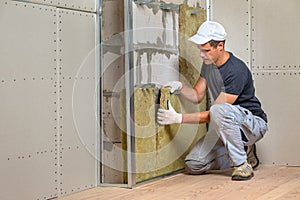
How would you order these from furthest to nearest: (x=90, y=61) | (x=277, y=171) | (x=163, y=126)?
1. (x=277, y=171)
2. (x=163, y=126)
3. (x=90, y=61)

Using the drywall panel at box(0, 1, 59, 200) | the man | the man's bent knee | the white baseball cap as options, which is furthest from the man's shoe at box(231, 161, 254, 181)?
the drywall panel at box(0, 1, 59, 200)

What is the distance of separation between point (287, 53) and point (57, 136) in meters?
2.21

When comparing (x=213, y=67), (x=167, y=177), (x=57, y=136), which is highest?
(x=213, y=67)

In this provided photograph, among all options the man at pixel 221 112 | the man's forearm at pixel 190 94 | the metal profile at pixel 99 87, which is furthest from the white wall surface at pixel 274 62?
the metal profile at pixel 99 87

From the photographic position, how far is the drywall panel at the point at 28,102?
3.11 m

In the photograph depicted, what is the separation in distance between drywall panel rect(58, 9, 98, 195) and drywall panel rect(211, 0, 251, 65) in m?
1.54

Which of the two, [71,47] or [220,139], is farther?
[220,139]

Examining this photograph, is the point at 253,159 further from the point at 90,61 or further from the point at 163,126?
the point at 90,61

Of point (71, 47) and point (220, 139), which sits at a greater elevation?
point (71, 47)

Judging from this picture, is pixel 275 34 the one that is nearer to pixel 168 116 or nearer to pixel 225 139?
pixel 225 139

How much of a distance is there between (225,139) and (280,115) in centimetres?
78

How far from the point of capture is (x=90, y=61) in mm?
3799

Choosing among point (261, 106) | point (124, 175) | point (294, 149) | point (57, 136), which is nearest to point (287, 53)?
point (261, 106)

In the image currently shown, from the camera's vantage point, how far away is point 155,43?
4.24 m
